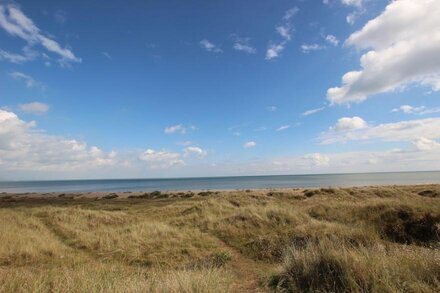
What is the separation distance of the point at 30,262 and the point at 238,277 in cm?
752

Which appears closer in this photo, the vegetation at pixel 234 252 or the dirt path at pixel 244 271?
the vegetation at pixel 234 252

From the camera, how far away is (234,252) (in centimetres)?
1173

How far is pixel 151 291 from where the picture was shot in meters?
5.08

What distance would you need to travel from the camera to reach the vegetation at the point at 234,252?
545 cm

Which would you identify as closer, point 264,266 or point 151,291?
point 151,291

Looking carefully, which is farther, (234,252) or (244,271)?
(234,252)

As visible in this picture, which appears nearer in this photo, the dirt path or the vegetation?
the vegetation

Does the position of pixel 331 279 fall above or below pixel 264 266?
above

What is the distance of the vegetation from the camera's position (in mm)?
5449

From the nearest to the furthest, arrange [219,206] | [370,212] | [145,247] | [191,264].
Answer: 1. [191,264]
2. [145,247]
3. [370,212]
4. [219,206]

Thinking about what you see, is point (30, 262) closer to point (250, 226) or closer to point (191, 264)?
point (191, 264)

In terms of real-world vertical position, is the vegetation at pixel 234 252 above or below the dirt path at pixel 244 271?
above

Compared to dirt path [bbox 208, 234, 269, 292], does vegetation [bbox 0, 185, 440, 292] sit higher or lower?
higher

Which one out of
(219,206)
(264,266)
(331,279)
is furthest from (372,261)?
(219,206)
